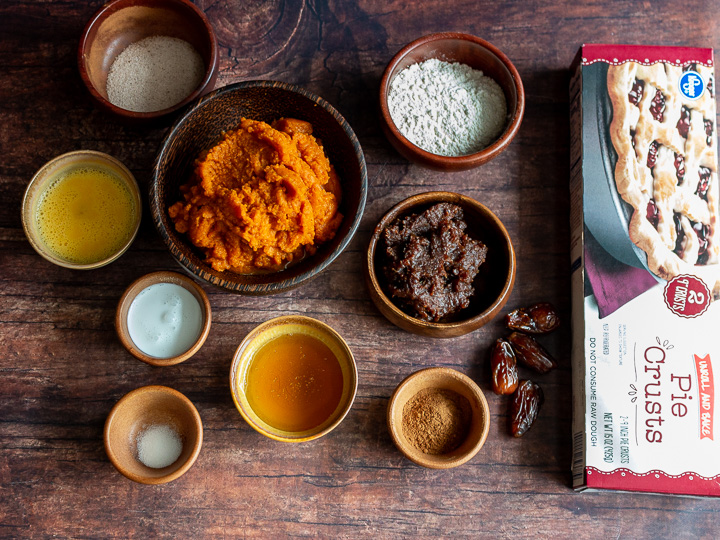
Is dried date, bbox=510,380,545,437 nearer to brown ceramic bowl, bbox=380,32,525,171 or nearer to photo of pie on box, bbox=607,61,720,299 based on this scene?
photo of pie on box, bbox=607,61,720,299

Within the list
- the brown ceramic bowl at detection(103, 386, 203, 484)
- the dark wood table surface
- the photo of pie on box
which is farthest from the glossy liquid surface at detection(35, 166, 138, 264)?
the photo of pie on box

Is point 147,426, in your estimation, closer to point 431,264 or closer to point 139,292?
point 139,292

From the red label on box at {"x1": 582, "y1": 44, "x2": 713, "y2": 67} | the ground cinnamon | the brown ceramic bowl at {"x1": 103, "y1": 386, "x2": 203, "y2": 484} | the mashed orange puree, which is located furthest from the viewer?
the red label on box at {"x1": 582, "y1": 44, "x2": 713, "y2": 67}

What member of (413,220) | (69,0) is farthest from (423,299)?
(69,0)

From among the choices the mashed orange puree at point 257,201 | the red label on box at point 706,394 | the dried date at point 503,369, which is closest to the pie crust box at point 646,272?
the red label on box at point 706,394

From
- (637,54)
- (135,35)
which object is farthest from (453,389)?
(135,35)

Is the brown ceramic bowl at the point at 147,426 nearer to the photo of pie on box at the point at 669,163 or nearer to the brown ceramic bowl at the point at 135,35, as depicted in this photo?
the brown ceramic bowl at the point at 135,35

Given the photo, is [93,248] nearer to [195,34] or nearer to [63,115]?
[63,115]
